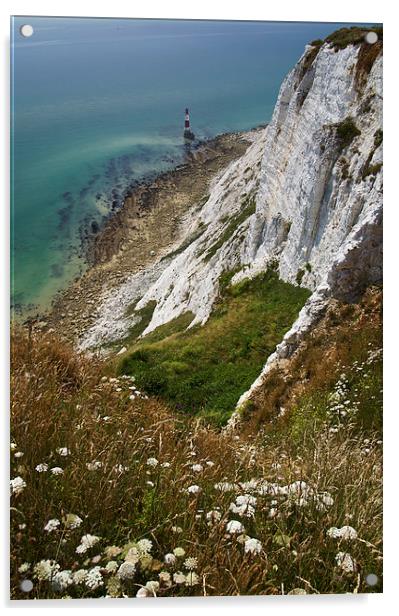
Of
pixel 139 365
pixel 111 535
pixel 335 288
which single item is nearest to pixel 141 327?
pixel 139 365

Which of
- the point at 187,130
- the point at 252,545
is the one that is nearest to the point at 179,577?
the point at 252,545

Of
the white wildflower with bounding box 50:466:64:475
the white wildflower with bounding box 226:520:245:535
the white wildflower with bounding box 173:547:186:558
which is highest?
the white wildflower with bounding box 50:466:64:475

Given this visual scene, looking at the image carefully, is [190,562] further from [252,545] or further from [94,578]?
[94,578]

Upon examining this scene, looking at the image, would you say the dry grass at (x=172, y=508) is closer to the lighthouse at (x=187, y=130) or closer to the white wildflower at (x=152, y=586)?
the white wildflower at (x=152, y=586)

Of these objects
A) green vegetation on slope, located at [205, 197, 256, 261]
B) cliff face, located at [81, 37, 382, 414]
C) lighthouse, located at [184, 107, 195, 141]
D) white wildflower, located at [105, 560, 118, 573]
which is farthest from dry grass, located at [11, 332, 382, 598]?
green vegetation on slope, located at [205, 197, 256, 261]

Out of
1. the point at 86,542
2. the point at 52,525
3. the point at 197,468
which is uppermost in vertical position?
the point at 197,468

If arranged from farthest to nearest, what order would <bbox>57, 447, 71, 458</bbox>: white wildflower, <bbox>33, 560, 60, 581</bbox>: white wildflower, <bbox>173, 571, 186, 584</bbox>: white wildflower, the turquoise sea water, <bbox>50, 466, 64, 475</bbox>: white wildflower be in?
the turquoise sea water
<bbox>57, 447, 71, 458</bbox>: white wildflower
<bbox>50, 466, 64, 475</bbox>: white wildflower
<bbox>173, 571, 186, 584</bbox>: white wildflower
<bbox>33, 560, 60, 581</bbox>: white wildflower

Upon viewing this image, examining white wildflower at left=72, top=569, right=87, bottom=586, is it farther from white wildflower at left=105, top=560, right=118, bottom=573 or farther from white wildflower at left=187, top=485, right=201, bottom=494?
white wildflower at left=187, top=485, right=201, bottom=494
